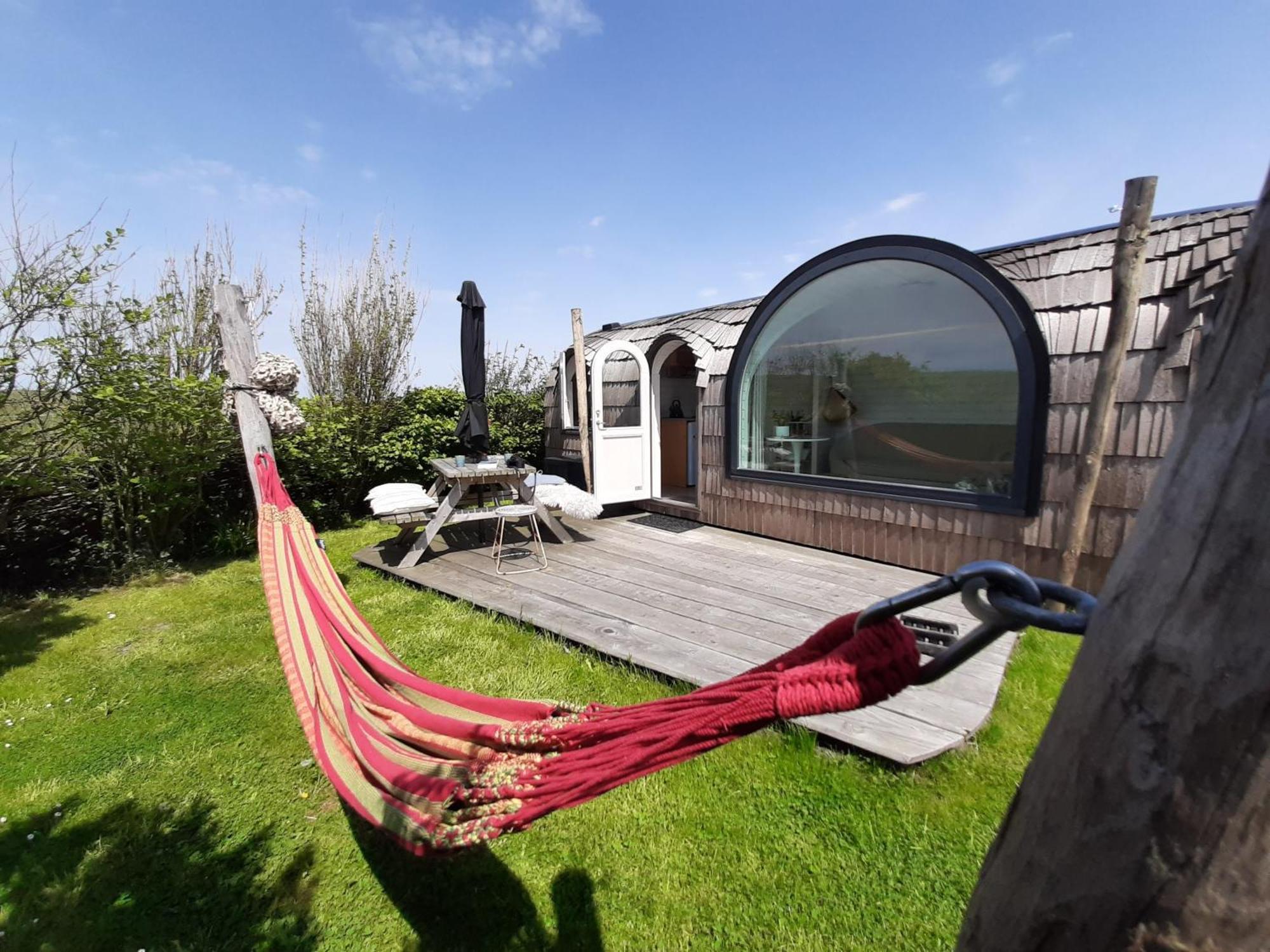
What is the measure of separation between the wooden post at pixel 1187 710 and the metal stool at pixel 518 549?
13.9 feet

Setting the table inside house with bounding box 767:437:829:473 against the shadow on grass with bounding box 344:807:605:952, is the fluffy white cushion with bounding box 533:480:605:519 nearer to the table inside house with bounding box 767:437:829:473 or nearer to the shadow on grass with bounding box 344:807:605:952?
the table inside house with bounding box 767:437:829:473

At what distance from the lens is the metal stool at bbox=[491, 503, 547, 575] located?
457 cm

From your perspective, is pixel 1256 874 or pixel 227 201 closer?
pixel 1256 874

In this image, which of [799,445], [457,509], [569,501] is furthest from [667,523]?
[457,509]

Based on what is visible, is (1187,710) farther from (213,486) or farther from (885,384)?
(213,486)

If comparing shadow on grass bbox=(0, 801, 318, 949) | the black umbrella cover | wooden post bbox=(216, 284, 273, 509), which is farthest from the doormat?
shadow on grass bbox=(0, 801, 318, 949)

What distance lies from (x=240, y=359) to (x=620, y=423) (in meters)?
4.30

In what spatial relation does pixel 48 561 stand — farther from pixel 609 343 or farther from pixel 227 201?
pixel 609 343

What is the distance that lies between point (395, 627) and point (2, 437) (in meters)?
3.19

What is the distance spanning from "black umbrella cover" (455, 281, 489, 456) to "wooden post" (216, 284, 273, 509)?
5.56 feet

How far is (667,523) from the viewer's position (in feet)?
20.5

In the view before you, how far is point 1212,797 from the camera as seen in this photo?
0.43 meters

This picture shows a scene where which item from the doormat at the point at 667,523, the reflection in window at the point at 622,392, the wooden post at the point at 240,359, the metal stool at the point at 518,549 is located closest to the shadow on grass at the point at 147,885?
the wooden post at the point at 240,359

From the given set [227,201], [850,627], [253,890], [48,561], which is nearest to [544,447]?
[227,201]
